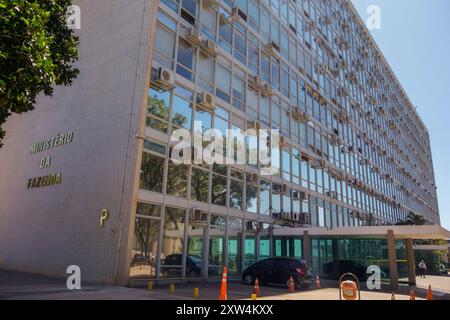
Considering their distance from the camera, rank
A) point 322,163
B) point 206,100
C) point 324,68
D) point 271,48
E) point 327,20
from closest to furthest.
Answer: point 206,100
point 271,48
point 322,163
point 324,68
point 327,20

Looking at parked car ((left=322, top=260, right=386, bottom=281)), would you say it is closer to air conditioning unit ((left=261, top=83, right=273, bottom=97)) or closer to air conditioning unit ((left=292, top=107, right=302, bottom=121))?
air conditioning unit ((left=292, top=107, right=302, bottom=121))

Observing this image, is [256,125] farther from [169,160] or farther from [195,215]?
[195,215]

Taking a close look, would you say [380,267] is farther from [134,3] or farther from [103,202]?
[134,3]

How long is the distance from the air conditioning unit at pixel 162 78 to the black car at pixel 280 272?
9.86 metres

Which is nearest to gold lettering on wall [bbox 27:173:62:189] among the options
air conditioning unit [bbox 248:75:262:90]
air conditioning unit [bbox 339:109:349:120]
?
air conditioning unit [bbox 248:75:262:90]

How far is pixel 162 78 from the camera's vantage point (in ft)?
52.9

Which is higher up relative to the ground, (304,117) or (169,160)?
(304,117)

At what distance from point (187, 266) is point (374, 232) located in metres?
10.9

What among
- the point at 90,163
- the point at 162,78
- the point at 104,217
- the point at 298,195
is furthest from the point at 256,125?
the point at 104,217

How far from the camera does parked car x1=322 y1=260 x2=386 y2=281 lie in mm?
23031

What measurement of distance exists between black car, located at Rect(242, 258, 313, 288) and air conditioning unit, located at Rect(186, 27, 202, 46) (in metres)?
11.8

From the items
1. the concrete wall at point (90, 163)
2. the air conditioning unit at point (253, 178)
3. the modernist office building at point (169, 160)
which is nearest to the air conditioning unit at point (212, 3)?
the modernist office building at point (169, 160)

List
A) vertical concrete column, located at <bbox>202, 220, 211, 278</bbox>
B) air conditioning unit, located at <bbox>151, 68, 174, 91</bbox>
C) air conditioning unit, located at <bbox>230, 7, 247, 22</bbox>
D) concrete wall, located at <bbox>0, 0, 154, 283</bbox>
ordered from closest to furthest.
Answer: concrete wall, located at <bbox>0, 0, 154, 283</bbox> < air conditioning unit, located at <bbox>151, 68, 174, 91</bbox> < vertical concrete column, located at <bbox>202, 220, 211, 278</bbox> < air conditioning unit, located at <bbox>230, 7, 247, 22</bbox>

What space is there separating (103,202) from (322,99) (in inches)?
961
